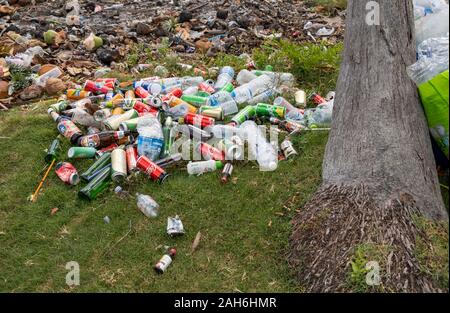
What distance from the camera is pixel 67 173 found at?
4.43 meters

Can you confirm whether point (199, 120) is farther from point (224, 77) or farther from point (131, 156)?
point (224, 77)

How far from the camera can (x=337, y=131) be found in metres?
3.52

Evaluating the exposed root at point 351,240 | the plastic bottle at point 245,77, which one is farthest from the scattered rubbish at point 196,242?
the plastic bottle at point 245,77

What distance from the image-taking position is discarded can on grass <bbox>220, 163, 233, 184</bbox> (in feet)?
13.7

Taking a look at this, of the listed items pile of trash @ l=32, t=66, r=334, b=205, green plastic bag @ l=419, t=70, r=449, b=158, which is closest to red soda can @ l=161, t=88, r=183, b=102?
pile of trash @ l=32, t=66, r=334, b=205

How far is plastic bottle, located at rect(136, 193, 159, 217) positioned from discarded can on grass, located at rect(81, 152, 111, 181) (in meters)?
0.52

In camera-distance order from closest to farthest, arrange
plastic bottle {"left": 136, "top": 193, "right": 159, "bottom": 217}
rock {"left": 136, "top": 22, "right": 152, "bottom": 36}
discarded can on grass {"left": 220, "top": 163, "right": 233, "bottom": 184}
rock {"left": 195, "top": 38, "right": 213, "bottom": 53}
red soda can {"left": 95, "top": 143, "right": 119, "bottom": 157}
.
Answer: plastic bottle {"left": 136, "top": 193, "right": 159, "bottom": 217} < discarded can on grass {"left": 220, "top": 163, "right": 233, "bottom": 184} < red soda can {"left": 95, "top": 143, "right": 119, "bottom": 157} < rock {"left": 195, "top": 38, "right": 213, "bottom": 53} < rock {"left": 136, "top": 22, "right": 152, "bottom": 36}

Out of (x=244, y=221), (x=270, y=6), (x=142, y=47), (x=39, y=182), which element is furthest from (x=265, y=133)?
(x=270, y=6)

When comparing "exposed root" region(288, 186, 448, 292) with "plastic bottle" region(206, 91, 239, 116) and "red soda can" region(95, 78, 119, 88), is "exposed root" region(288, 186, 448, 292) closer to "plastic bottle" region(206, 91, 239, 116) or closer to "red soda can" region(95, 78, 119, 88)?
"plastic bottle" region(206, 91, 239, 116)

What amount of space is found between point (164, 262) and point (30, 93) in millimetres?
3089

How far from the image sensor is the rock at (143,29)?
295 inches

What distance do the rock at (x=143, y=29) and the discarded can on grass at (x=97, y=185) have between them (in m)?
3.59

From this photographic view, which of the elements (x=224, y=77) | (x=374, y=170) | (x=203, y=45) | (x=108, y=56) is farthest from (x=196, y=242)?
(x=203, y=45)

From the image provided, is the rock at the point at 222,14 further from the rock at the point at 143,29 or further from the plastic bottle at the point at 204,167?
the plastic bottle at the point at 204,167
